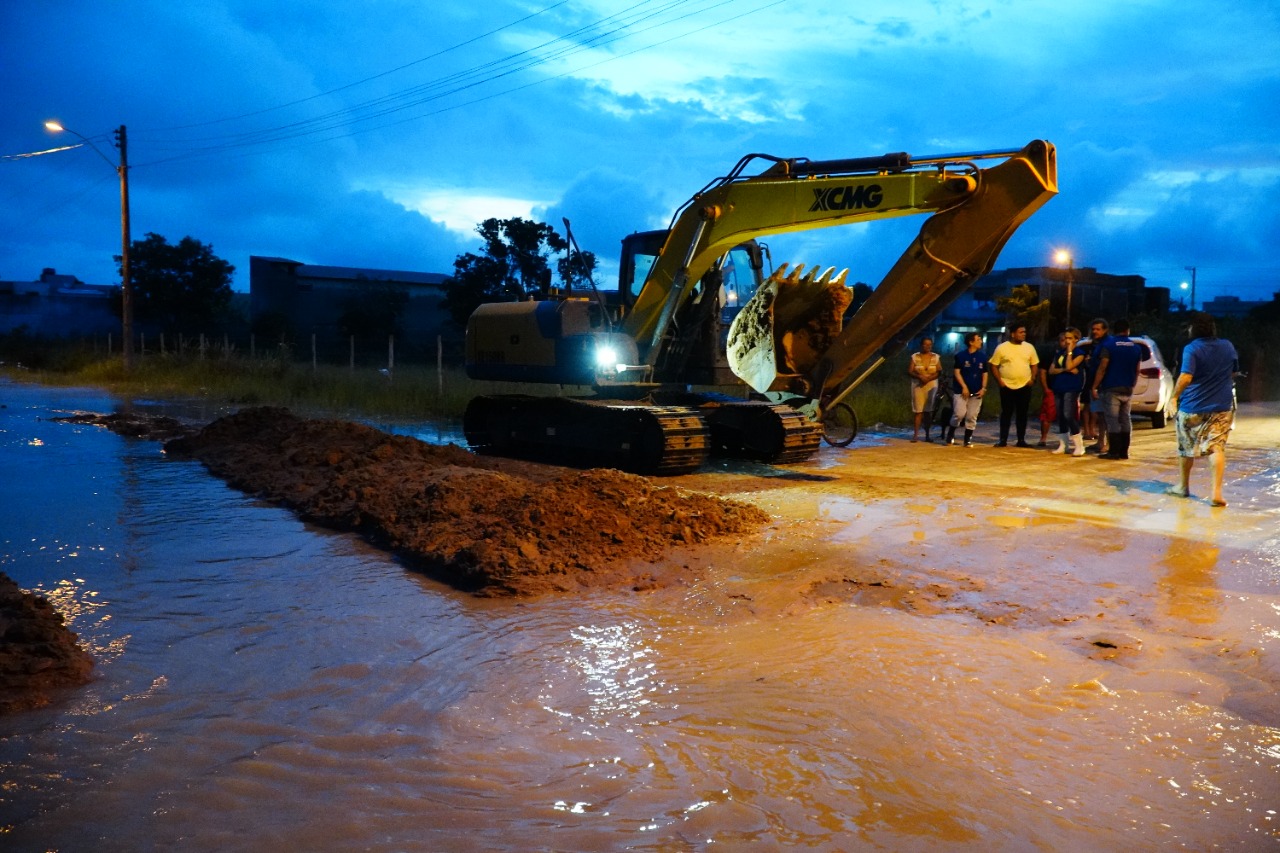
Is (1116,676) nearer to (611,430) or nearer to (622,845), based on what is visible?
(622,845)

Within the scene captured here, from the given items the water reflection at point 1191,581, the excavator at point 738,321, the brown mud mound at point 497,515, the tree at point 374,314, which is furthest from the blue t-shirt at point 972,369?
the tree at point 374,314

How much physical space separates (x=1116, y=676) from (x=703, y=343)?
8.37 metres

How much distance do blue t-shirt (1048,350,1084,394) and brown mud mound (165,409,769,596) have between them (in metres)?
6.94

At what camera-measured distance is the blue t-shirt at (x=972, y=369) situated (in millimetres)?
14273

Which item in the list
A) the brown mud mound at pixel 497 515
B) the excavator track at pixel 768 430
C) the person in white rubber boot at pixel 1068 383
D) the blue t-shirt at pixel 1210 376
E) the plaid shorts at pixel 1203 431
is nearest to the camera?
the brown mud mound at pixel 497 515

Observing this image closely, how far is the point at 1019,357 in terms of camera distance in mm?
13789

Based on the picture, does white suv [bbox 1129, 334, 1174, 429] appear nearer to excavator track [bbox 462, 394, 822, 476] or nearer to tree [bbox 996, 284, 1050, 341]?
excavator track [bbox 462, 394, 822, 476]

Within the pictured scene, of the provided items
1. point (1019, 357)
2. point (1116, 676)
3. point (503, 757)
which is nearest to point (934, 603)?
point (1116, 676)

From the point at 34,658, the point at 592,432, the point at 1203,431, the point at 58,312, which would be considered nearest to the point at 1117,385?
the point at 1203,431

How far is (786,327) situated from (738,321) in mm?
559

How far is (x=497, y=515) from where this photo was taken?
24.3 ft

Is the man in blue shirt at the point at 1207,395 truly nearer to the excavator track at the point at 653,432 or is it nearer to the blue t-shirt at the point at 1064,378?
the excavator track at the point at 653,432

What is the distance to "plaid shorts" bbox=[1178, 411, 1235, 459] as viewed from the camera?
9250 mm

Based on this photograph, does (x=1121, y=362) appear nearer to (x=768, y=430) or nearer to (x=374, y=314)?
(x=768, y=430)
